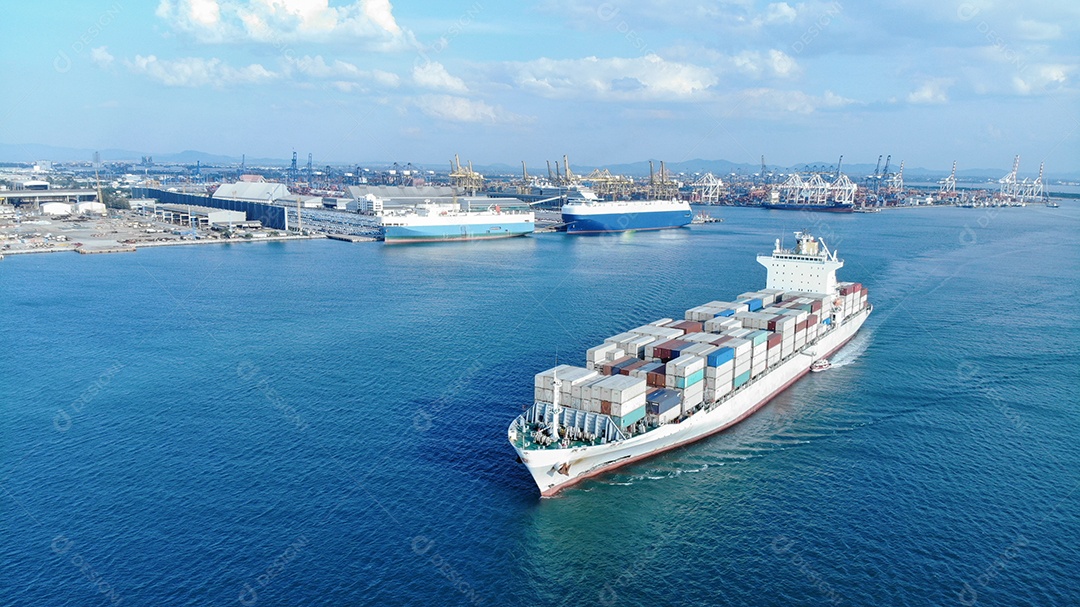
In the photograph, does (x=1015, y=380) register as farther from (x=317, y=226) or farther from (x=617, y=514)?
(x=317, y=226)

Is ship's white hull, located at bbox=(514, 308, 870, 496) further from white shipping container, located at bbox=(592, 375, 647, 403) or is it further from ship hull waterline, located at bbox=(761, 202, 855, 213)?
ship hull waterline, located at bbox=(761, 202, 855, 213)

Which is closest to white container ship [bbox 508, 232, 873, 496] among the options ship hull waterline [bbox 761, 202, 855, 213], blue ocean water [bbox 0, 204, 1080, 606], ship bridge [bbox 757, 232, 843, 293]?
blue ocean water [bbox 0, 204, 1080, 606]

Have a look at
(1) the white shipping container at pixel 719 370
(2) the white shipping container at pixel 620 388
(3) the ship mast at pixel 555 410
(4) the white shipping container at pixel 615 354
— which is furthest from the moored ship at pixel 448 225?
(3) the ship mast at pixel 555 410

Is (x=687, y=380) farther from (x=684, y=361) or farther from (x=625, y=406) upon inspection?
(x=625, y=406)

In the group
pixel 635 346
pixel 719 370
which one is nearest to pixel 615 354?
pixel 635 346

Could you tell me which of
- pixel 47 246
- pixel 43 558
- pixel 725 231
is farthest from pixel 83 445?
pixel 725 231

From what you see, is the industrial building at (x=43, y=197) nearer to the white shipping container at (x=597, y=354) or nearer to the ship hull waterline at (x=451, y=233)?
the ship hull waterline at (x=451, y=233)

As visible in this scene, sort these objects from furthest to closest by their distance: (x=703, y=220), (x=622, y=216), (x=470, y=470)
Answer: (x=703, y=220)
(x=622, y=216)
(x=470, y=470)
